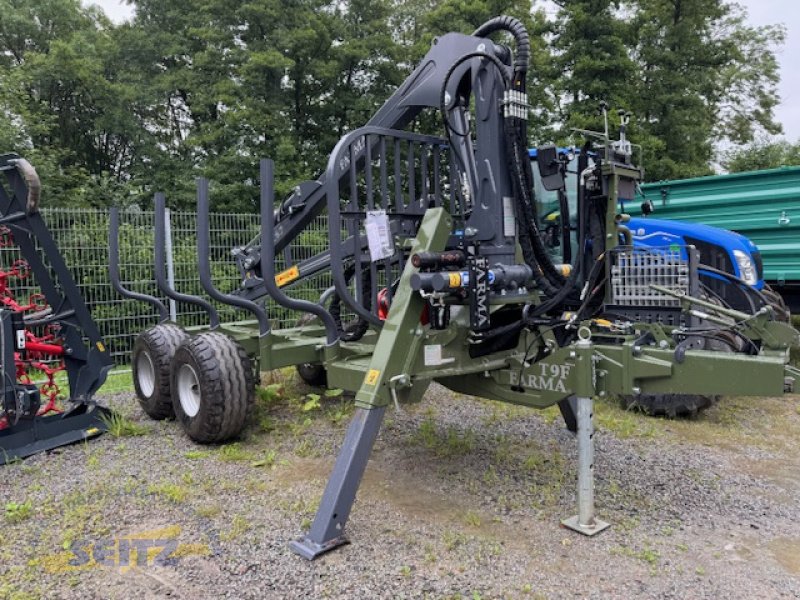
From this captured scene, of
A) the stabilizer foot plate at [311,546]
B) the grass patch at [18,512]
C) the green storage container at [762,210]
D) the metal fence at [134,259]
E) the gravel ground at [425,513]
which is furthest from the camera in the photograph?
the metal fence at [134,259]

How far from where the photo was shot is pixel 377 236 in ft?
12.3

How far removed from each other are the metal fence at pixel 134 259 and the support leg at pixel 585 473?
14.7ft

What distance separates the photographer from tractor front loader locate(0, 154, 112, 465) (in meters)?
4.40

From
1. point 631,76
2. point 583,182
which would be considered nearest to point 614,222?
point 583,182

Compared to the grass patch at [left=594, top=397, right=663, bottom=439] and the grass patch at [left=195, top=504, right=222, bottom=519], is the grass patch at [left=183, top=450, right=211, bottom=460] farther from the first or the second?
the grass patch at [left=594, top=397, right=663, bottom=439]

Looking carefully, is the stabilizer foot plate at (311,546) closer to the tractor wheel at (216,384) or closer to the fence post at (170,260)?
the tractor wheel at (216,384)

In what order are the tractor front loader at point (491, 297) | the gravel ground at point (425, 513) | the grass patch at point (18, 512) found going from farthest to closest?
1. the grass patch at point (18, 512)
2. the tractor front loader at point (491, 297)
3. the gravel ground at point (425, 513)

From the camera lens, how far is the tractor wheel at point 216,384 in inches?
179

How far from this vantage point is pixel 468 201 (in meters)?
3.86

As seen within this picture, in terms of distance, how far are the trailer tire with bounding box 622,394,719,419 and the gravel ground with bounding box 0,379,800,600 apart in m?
0.15

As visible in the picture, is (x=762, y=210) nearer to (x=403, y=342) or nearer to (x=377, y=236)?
(x=377, y=236)

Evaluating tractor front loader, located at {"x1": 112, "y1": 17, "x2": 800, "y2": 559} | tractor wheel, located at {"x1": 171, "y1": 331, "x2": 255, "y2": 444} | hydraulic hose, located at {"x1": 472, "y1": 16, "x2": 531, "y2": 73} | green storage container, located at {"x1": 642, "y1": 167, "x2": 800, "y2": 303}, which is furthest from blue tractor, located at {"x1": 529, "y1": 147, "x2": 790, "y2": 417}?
tractor wheel, located at {"x1": 171, "y1": 331, "x2": 255, "y2": 444}

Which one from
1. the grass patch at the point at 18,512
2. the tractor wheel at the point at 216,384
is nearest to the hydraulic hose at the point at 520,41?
the tractor wheel at the point at 216,384

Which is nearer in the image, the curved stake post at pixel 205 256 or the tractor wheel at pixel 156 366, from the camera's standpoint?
the curved stake post at pixel 205 256
